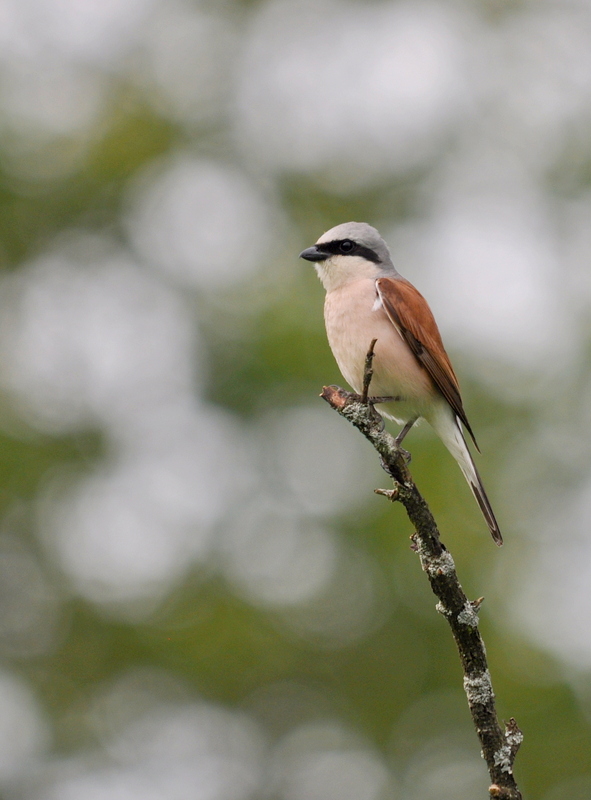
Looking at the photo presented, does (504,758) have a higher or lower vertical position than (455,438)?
lower

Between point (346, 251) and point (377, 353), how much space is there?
Result: 851 mm

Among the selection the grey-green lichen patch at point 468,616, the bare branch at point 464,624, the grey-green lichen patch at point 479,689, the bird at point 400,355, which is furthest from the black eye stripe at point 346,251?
the grey-green lichen patch at point 479,689

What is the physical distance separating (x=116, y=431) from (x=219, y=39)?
7.59 m

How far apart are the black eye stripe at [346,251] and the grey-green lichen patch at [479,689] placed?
2.98 metres

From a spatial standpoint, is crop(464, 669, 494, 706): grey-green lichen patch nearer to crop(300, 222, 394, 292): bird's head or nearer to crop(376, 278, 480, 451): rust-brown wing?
crop(376, 278, 480, 451): rust-brown wing

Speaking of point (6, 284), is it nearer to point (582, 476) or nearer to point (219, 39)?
point (219, 39)

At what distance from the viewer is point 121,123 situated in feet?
47.4

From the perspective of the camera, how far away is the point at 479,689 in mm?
3150

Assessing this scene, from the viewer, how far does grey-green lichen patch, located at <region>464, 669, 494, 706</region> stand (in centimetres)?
314

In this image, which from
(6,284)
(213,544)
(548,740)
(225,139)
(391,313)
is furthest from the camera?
(225,139)

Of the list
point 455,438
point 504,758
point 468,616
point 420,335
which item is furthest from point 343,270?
point 504,758

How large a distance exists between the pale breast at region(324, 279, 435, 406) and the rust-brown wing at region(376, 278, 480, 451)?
39 mm

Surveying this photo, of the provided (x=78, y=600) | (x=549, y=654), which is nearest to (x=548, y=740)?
(x=549, y=654)

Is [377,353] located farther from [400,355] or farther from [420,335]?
[420,335]
